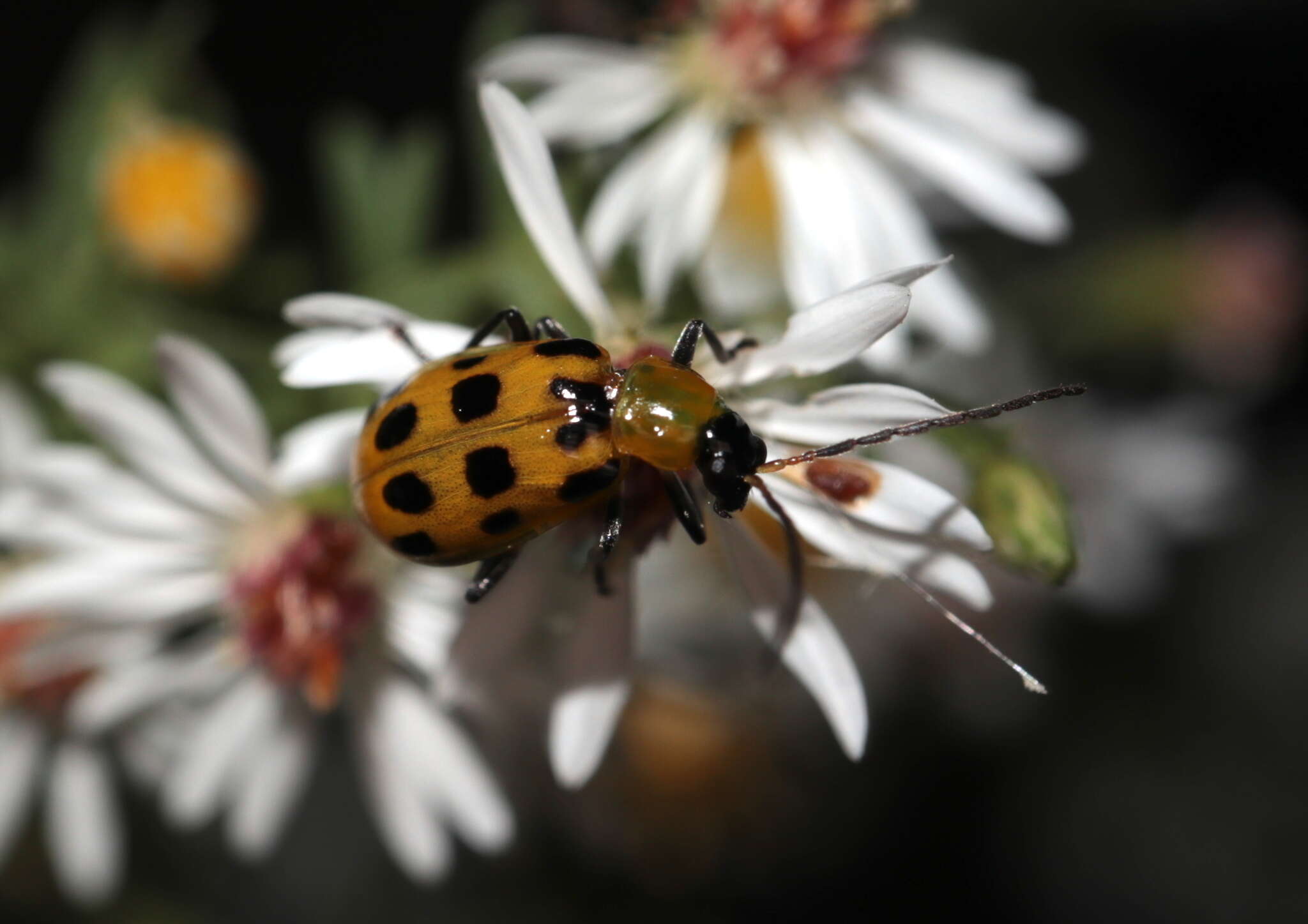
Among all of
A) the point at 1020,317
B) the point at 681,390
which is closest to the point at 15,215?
the point at 681,390

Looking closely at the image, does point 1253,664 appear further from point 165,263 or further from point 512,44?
point 165,263

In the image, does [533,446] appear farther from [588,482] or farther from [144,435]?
[144,435]

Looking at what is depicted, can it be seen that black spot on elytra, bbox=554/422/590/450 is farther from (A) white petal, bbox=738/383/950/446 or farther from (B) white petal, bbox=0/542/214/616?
(B) white petal, bbox=0/542/214/616

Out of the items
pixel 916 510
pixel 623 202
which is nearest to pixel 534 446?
pixel 916 510

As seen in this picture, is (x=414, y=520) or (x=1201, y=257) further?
(x=1201, y=257)

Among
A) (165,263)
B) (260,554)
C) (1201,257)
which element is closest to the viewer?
(260,554)

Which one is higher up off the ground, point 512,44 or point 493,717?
point 512,44

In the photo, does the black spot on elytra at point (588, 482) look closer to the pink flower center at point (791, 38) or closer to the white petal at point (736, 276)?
the white petal at point (736, 276)

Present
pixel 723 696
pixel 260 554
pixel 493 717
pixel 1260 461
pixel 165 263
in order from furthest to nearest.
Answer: pixel 1260 461
pixel 723 696
pixel 165 263
pixel 260 554
pixel 493 717
